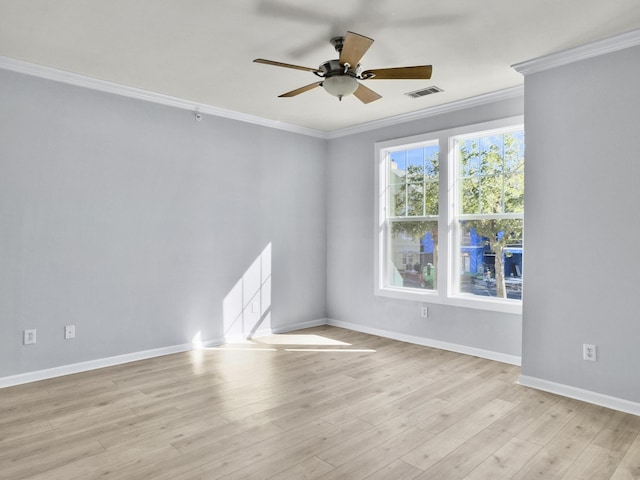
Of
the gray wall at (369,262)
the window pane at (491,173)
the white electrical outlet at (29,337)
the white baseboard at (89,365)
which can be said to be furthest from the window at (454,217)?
the white electrical outlet at (29,337)

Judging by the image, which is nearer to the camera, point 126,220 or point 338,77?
point 338,77

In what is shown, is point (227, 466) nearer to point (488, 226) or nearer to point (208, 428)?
point (208, 428)

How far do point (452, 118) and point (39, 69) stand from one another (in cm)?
400

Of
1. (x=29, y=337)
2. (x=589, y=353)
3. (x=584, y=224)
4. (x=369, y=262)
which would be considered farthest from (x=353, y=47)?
(x=29, y=337)

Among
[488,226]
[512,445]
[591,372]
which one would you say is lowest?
[512,445]

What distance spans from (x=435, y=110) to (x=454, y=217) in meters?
1.23

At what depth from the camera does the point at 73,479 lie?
2.20 m

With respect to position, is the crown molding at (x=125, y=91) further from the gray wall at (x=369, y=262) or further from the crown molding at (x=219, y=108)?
the gray wall at (x=369, y=262)

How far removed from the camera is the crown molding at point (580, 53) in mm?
3027

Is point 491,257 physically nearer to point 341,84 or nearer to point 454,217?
point 454,217

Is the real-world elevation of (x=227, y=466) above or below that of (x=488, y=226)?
below

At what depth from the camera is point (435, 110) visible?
15.6 ft

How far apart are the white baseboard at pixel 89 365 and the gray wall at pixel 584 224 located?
3438mm

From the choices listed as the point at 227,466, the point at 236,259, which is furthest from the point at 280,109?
the point at 227,466
